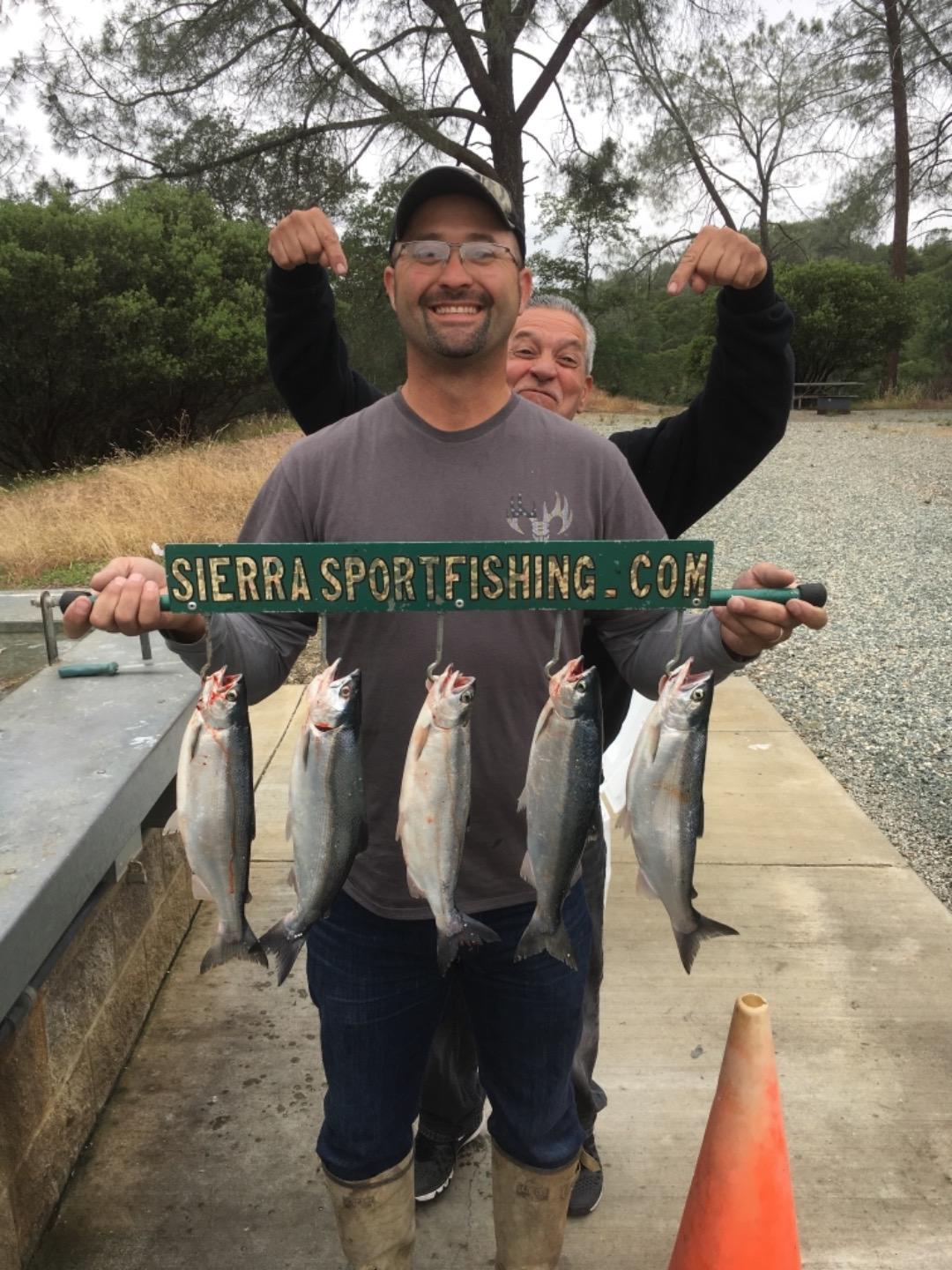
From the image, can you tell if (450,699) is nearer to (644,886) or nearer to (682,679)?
(682,679)

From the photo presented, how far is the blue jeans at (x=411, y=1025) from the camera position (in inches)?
77.3

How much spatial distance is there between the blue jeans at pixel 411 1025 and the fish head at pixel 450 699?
555 mm

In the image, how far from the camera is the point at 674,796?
5.79 ft

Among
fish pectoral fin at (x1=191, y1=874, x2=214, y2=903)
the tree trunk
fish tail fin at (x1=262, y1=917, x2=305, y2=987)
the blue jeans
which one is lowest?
the blue jeans

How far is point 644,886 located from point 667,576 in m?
0.65

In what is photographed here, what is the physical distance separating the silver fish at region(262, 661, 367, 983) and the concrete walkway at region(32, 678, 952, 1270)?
123cm

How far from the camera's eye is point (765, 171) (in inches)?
1261

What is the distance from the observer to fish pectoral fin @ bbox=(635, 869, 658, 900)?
1.84 meters

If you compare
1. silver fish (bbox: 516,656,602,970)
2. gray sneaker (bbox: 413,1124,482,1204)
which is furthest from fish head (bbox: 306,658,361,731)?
gray sneaker (bbox: 413,1124,482,1204)

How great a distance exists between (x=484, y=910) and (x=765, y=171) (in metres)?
35.6

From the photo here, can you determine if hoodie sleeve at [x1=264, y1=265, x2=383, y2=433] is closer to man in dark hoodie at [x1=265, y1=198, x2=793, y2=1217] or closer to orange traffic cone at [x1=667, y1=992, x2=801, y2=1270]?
man in dark hoodie at [x1=265, y1=198, x2=793, y2=1217]

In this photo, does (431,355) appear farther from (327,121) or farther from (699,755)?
(327,121)

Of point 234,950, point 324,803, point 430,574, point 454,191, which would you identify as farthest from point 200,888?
point 454,191

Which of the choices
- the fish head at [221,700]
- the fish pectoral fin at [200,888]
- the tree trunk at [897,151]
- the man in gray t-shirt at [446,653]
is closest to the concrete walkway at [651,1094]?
the man in gray t-shirt at [446,653]
